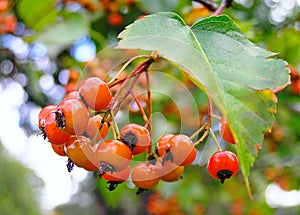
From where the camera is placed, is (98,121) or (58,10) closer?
(98,121)

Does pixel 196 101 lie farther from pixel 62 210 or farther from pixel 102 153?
pixel 62 210

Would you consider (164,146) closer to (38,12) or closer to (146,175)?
(146,175)

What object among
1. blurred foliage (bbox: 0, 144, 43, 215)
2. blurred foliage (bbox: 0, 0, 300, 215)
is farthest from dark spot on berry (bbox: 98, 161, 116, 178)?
blurred foliage (bbox: 0, 144, 43, 215)

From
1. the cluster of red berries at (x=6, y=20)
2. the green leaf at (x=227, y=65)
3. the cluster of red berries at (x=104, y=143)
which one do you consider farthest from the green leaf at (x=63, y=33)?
the green leaf at (x=227, y=65)

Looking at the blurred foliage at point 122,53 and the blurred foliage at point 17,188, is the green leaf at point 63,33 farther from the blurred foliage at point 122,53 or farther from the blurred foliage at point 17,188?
the blurred foliage at point 17,188

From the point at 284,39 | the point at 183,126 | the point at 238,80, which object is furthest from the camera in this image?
the point at 183,126

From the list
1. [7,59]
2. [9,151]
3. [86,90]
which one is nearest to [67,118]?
[86,90]
